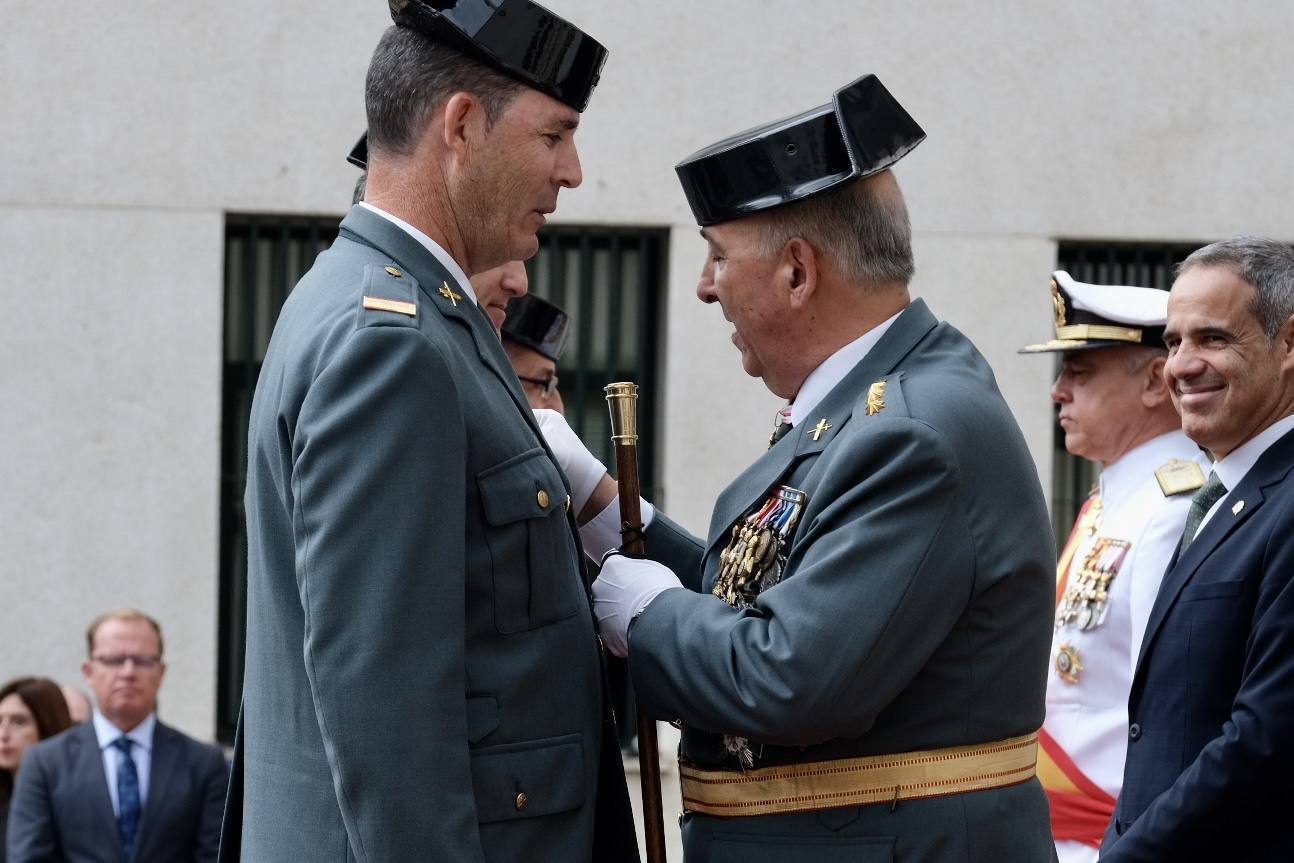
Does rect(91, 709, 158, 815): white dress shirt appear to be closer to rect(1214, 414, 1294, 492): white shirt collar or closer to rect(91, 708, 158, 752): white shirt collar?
rect(91, 708, 158, 752): white shirt collar

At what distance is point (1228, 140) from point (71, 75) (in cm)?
493

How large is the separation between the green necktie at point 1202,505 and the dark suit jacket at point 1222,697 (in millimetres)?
164

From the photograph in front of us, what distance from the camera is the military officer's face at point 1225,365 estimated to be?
3543 millimetres

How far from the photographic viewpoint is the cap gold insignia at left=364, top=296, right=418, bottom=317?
7.95ft

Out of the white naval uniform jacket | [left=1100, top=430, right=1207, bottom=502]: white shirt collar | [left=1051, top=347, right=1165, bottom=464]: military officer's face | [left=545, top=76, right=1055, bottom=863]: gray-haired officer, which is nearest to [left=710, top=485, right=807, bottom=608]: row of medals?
[left=545, top=76, right=1055, bottom=863]: gray-haired officer

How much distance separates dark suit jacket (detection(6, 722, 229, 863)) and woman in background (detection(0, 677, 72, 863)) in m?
0.38

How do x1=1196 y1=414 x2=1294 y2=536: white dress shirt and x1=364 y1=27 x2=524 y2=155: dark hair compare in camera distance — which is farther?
x1=1196 y1=414 x2=1294 y2=536: white dress shirt

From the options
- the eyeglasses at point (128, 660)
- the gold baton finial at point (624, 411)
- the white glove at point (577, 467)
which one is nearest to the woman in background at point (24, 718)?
the eyeglasses at point (128, 660)

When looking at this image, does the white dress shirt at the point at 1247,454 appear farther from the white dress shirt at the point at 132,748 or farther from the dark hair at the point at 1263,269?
the white dress shirt at the point at 132,748

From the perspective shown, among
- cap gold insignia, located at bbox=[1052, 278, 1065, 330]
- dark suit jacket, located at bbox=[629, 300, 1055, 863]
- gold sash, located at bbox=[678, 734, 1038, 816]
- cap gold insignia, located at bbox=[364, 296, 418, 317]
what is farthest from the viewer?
cap gold insignia, located at bbox=[1052, 278, 1065, 330]

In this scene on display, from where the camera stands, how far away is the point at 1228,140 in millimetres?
7965

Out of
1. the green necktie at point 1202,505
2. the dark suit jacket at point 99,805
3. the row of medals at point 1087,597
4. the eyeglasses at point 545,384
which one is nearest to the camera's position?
the green necktie at point 1202,505

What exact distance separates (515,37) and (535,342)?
6.46 feet

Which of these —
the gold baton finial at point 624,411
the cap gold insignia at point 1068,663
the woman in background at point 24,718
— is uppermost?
the gold baton finial at point 624,411
